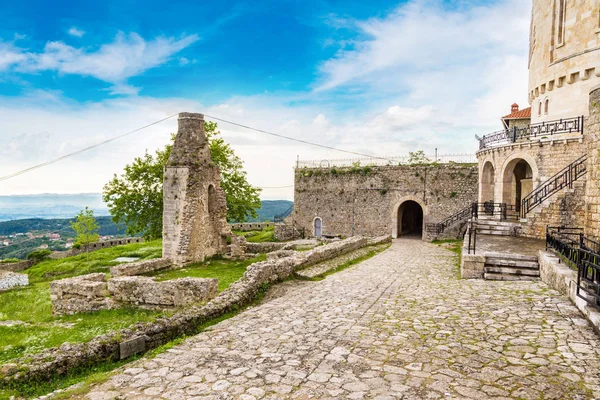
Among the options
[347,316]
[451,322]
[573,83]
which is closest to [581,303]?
[451,322]

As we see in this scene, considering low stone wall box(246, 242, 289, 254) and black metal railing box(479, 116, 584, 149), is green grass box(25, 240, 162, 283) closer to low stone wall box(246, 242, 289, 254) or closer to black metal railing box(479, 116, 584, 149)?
low stone wall box(246, 242, 289, 254)

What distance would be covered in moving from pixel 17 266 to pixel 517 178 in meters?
36.5

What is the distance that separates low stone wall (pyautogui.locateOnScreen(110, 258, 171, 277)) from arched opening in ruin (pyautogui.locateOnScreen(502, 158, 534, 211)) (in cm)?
1797

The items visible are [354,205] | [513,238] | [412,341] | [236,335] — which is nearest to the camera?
[412,341]

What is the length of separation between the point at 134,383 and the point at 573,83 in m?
22.5

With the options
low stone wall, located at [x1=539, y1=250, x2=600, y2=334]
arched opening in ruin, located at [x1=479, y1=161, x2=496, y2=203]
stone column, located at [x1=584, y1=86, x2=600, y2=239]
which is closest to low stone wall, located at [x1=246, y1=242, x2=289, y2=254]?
arched opening in ruin, located at [x1=479, y1=161, x2=496, y2=203]

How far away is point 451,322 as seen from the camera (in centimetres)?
794

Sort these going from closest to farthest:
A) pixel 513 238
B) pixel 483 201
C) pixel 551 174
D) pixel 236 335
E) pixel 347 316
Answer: pixel 236 335 → pixel 347 316 → pixel 513 238 → pixel 551 174 → pixel 483 201

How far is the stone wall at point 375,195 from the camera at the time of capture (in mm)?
31859

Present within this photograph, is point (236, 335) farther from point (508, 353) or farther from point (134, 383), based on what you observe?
point (508, 353)

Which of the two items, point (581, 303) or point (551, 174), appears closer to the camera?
point (581, 303)

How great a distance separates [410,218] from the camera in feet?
127

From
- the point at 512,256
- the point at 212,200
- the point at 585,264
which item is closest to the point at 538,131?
the point at 512,256

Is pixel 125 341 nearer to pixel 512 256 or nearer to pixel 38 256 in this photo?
pixel 512 256
